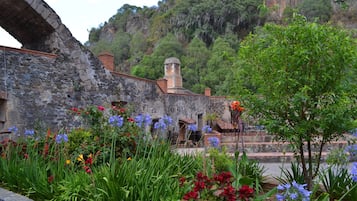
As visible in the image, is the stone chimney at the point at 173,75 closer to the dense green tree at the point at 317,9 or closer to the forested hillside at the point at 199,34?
the forested hillside at the point at 199,34

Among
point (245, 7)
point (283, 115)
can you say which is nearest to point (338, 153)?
point (283, 115)

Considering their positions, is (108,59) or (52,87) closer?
(52,87)

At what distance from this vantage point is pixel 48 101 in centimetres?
866

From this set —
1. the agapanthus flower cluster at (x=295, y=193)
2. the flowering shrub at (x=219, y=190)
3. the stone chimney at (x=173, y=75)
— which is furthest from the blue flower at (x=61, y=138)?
the stone chimney at (x=173, y=75)

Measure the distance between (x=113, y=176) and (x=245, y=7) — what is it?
145 feet

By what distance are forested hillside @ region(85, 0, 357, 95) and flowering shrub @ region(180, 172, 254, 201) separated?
2375 cm

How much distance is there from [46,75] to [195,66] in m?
26.9

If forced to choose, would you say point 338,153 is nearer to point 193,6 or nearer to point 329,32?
point 329,32

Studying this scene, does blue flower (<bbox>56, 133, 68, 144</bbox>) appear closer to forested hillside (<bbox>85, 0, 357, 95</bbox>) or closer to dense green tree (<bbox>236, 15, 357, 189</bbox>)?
dense green tree (<bbox>236, 15, 357, 189</bbox>)

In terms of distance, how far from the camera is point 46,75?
862 centimetres

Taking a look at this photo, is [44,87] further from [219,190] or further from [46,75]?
[219,190]

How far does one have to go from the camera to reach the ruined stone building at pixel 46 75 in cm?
784

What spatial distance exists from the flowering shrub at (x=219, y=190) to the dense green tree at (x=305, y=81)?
1.17 meters

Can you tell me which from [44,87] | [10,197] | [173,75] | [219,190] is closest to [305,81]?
[219,190]
